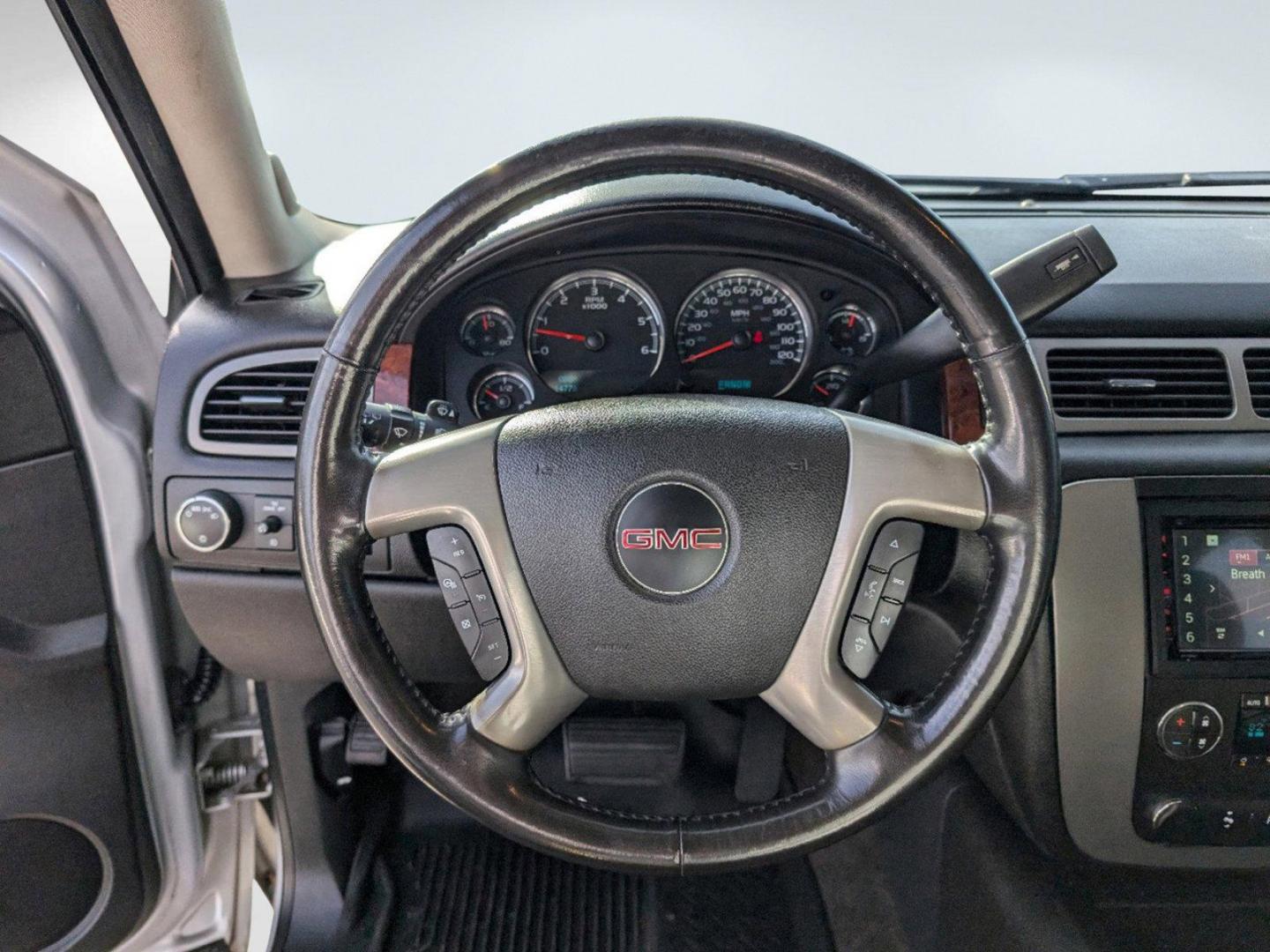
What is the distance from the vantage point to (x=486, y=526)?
861 millimetres

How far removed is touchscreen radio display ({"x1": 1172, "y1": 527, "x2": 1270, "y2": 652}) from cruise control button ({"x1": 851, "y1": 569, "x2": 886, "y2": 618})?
1.68ft

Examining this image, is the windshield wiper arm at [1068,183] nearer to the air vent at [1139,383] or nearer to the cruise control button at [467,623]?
the air vent at [1139,383]

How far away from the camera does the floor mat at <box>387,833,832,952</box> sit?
1468mm

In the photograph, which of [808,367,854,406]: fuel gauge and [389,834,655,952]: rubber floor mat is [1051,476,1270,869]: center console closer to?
[808,367,854,406]: fuel gauge

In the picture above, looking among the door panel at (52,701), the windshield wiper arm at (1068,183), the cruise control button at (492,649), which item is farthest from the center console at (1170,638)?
the door panel at (52,701)

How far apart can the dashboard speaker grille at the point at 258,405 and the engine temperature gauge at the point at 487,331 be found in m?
0.21

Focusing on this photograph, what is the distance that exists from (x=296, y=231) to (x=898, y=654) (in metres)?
1.02

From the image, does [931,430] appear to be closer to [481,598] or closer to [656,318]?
[656,318]

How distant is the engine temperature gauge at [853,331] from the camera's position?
1333 mm

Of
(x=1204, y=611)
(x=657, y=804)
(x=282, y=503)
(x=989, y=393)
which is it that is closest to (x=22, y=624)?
(x=282, y=503)

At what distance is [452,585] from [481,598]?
0.03m

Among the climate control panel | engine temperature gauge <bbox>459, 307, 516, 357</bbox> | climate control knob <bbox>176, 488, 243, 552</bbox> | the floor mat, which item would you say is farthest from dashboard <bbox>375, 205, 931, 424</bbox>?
the floor mat

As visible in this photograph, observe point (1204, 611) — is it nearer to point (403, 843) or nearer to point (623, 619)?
point (623, 619)

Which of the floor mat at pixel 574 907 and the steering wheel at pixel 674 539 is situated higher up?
the steering wheel at pixel 674 539
